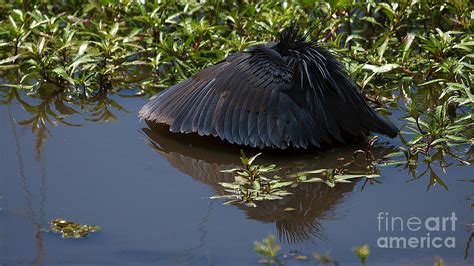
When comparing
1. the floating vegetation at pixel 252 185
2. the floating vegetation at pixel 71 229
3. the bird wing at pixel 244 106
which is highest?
the bird wing at pixel 244 106

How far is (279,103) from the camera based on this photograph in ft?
18.5

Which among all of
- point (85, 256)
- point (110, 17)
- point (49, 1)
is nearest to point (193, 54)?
point (110, 17)

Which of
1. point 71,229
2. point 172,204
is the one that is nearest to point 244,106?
point 172,204

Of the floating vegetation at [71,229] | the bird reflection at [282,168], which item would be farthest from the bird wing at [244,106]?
the floating vegetation at [71,229]

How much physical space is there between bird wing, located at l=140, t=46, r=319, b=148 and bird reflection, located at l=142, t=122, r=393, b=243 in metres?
0.14

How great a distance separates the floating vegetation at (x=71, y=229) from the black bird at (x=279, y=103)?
119cm

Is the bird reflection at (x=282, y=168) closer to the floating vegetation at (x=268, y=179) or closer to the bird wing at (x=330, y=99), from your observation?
the floating vegetation at (x=268, y=179)

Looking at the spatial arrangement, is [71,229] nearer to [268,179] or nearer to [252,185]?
[252,185]

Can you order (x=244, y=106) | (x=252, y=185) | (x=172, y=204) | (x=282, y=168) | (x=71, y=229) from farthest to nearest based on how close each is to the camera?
(x=244, y=106) → (x=282, y=168) → (x=252, y=185) → (x=172, y=204) → (x=71, y=229)

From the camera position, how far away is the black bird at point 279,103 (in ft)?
18.4

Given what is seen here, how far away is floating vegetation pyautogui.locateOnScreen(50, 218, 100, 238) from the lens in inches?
185

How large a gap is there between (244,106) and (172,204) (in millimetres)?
906

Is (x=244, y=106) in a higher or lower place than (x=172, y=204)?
higher

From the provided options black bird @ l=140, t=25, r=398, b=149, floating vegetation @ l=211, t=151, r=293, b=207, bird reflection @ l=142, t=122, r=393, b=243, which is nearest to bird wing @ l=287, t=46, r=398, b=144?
black bird @ l=140, t=25, r=398, b=149
